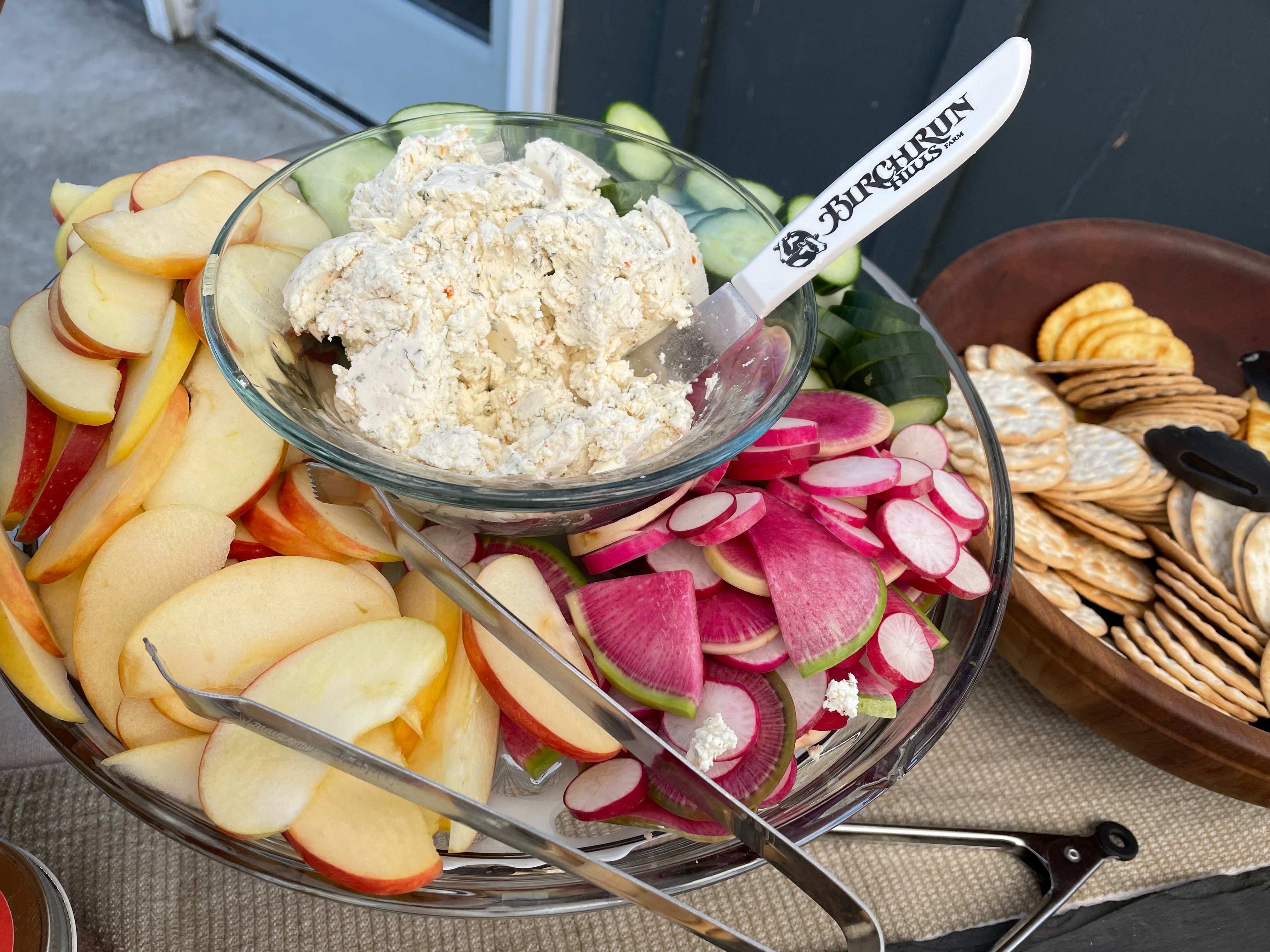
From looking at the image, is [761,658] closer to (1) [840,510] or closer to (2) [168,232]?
(1) [840,510]

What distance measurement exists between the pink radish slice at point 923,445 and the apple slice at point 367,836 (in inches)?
18.6

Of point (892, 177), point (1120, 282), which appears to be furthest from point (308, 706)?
point (1120, 282)

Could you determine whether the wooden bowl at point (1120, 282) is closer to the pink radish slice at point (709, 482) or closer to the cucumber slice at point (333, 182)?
the pink radish slice at point (709, 482)

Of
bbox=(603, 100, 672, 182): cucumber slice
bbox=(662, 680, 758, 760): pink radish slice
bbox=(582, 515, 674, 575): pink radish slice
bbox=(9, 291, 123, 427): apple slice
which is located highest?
bbox=(603, 100, 672, 182): cucumber slice

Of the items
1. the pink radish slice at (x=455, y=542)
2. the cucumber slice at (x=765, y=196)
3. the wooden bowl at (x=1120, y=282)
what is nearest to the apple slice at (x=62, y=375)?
the pink radish slice at (x=455, y=542)

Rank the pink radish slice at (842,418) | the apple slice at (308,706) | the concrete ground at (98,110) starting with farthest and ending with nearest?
the concrete ground at (98,110) → the pink radish slice at (842,418) → the apple slice at (308,706)

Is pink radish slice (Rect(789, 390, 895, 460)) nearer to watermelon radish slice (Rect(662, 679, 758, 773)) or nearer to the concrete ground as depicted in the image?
watermelon radish slice (Rect(662, 679, 758, 773))

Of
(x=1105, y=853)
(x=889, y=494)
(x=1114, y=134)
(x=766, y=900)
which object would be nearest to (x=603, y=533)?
(x=889, y=494)

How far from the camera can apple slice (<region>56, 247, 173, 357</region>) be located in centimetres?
62

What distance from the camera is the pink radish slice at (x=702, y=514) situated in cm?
61

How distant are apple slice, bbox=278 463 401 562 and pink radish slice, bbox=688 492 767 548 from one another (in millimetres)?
214

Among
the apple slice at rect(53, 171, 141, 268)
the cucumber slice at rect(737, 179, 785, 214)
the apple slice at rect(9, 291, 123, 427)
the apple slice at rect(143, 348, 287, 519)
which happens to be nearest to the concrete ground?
the apple slice at rect(53, 171, 141, 268)

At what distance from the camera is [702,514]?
0.62 metres

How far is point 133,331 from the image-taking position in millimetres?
640
